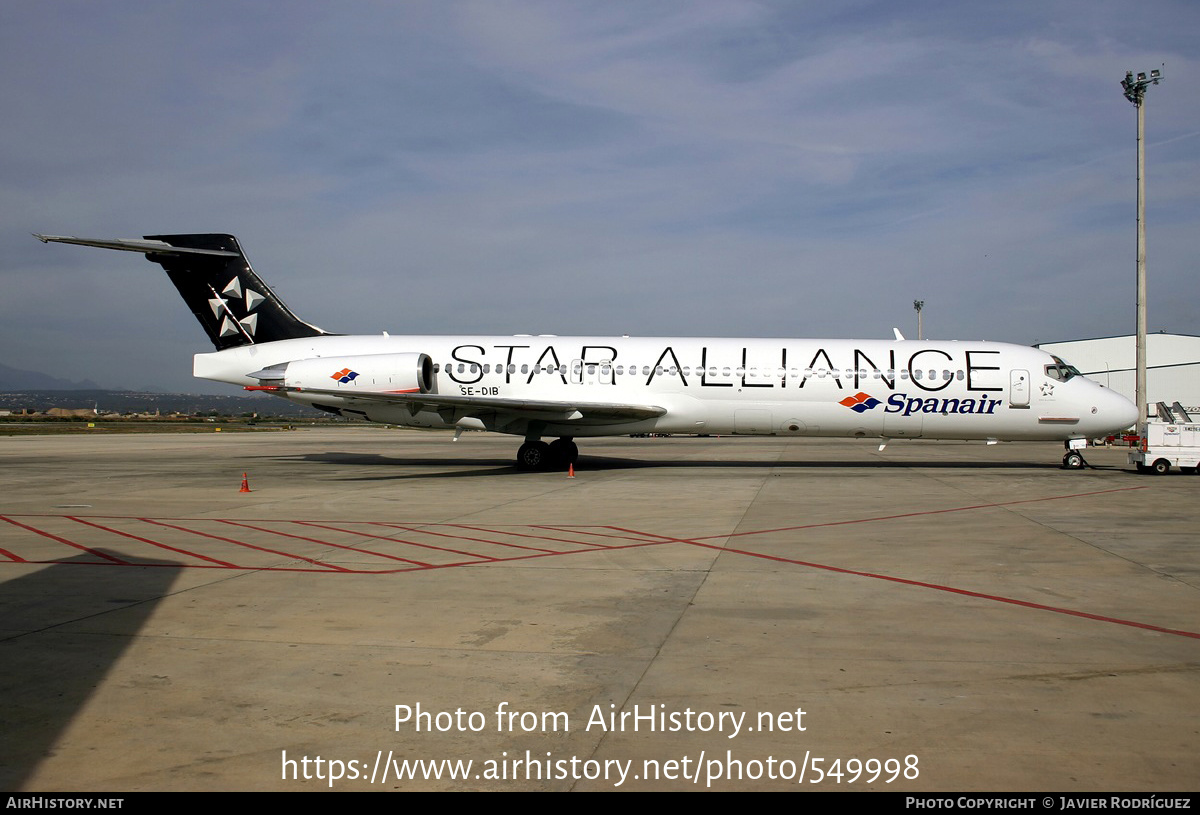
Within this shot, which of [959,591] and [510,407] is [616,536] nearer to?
[959,591]

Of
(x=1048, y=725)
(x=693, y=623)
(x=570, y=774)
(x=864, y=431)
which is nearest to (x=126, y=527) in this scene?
(x=693, y=623)

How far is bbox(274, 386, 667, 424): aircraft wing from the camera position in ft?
70.7

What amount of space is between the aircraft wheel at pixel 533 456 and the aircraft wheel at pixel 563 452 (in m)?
0.24

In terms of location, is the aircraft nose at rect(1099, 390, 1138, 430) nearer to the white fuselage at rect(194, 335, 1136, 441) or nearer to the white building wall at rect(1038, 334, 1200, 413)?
the white fuselage at rect(194, 335, 1136, 441)

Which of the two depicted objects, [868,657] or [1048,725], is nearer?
[1048,725]

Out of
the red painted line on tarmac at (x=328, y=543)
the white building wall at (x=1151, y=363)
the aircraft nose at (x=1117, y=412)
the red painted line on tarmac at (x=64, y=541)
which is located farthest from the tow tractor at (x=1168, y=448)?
the white building wall at (x=1151, y=363)

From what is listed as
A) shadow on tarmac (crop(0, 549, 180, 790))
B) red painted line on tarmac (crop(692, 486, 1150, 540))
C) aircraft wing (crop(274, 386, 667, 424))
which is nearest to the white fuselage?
aircraft wing (crop(274, 386, 667, 424))

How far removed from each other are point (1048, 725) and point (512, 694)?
333 centimetres

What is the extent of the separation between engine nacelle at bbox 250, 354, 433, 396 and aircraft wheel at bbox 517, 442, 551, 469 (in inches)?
124

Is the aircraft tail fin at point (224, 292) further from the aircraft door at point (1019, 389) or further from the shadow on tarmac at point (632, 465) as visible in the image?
the aircraft door at point (1019, 389)

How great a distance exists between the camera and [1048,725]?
5.20m

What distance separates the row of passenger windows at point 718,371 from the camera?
22891mm

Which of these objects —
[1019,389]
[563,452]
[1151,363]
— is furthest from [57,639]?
[1151,363]

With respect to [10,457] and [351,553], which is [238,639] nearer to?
[351,553]
